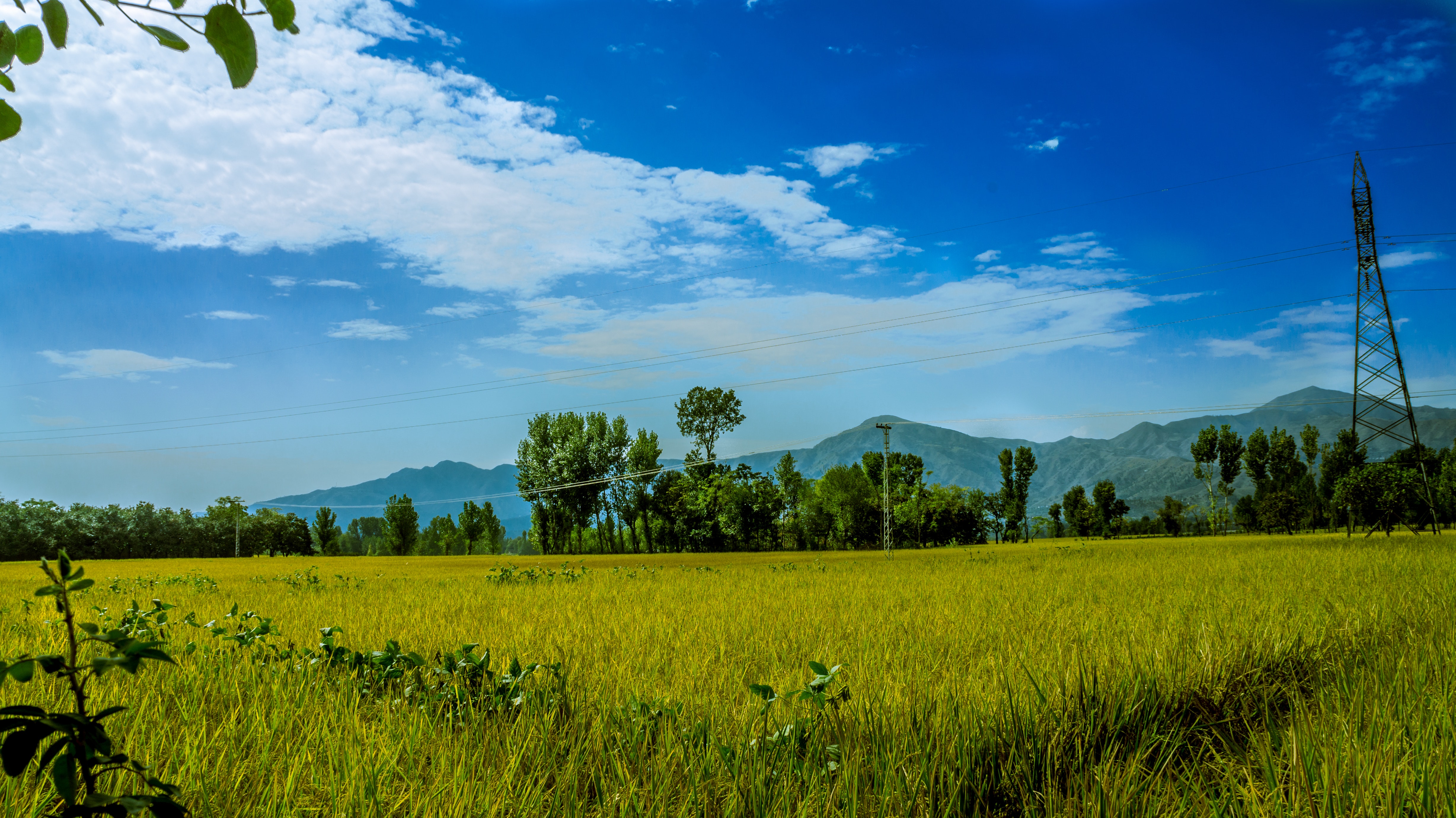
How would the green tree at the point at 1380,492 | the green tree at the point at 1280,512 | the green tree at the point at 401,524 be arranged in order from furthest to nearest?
the green tree at the point at 401,524 → the green tree at the point at 1280,512 → the green tree at the point at 1380,492

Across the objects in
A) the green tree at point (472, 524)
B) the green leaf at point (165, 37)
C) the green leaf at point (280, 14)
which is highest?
the green leaf at point (280, 14)

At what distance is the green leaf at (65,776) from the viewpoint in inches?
35.8

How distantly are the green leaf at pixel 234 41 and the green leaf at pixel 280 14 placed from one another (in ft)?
0.12

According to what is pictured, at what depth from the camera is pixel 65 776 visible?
0.95m

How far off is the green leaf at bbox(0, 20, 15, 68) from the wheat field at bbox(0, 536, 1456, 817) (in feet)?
6.96

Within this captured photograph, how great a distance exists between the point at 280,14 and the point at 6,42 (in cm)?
47

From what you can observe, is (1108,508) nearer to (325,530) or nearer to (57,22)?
(325,530)

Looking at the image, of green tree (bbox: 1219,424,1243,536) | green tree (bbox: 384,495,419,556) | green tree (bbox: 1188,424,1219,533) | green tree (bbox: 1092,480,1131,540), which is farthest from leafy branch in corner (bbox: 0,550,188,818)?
green tree (bbox: 1092,480,1131,540)

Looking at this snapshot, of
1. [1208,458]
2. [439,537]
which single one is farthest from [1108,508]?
[439,537]

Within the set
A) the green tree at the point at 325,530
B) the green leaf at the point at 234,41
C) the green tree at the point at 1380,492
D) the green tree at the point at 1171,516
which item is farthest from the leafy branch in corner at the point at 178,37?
the green tree at the point at 1171,516

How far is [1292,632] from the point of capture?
5375 mm

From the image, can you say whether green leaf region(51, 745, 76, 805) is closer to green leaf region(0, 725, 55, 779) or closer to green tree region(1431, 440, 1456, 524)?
green leaf region(0, 725, 55, 779)

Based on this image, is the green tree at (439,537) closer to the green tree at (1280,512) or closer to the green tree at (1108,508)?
the green tree at (1108,508)

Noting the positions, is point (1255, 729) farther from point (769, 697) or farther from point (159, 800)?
point (159, 800)
